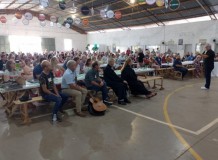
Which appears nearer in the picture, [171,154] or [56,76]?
[171,154]

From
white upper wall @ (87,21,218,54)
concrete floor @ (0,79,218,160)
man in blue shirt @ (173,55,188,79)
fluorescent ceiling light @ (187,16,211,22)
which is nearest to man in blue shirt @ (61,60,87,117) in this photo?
concrete floor @ (0,79,218,160)

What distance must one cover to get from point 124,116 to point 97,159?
177 centimetres

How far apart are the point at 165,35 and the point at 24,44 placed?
13.4 m

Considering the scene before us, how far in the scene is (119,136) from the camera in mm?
3363

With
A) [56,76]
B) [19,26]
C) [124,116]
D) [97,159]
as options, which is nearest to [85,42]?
[19,26]

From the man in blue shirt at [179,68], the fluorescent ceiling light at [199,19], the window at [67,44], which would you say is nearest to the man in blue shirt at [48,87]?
the man in blue shirt at [179,68]

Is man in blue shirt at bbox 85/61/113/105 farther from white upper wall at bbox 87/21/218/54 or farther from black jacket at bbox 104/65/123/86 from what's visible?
white upper wall at bbox 87/21/218/54

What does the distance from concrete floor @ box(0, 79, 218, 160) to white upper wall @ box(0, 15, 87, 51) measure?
16863 millimetres

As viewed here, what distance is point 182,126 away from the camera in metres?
3.77

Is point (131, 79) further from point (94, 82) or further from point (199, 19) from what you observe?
point (199, 19)

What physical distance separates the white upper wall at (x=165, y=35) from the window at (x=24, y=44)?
6.82 meters

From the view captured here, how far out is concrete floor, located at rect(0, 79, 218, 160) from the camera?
2795 millimetres

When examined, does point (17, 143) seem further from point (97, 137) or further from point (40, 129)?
point (97, 137)

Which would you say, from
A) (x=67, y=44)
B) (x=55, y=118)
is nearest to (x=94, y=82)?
(x=55, y=118)
